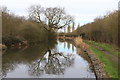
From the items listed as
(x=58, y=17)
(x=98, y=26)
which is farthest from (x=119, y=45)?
(x=58, y=17)

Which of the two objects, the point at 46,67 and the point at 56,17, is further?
the point at 56,17

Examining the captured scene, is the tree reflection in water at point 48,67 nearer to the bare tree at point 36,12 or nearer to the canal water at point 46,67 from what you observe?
the canal water at point 46,67

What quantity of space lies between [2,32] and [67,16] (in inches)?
1103

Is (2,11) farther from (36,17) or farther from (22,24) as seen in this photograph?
(36,17)

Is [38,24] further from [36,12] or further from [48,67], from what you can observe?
[48,67]

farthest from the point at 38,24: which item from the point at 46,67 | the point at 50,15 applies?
the point at 46,67

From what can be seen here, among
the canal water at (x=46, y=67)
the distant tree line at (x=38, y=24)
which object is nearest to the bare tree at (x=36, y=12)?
the distant tree line at (x=38, y=24)

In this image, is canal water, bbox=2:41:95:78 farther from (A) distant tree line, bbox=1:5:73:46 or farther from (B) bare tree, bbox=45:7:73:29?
(B) bare tree, bbox=45:7:73:29

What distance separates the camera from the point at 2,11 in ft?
115

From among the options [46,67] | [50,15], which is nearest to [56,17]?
[50,15]

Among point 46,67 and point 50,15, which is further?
point 50,15

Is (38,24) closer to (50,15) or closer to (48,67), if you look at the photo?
(50,15)

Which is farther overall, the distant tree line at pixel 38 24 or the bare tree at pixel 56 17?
the bare tree at pixel 56 17

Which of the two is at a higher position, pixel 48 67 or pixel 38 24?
pixel 38 24
